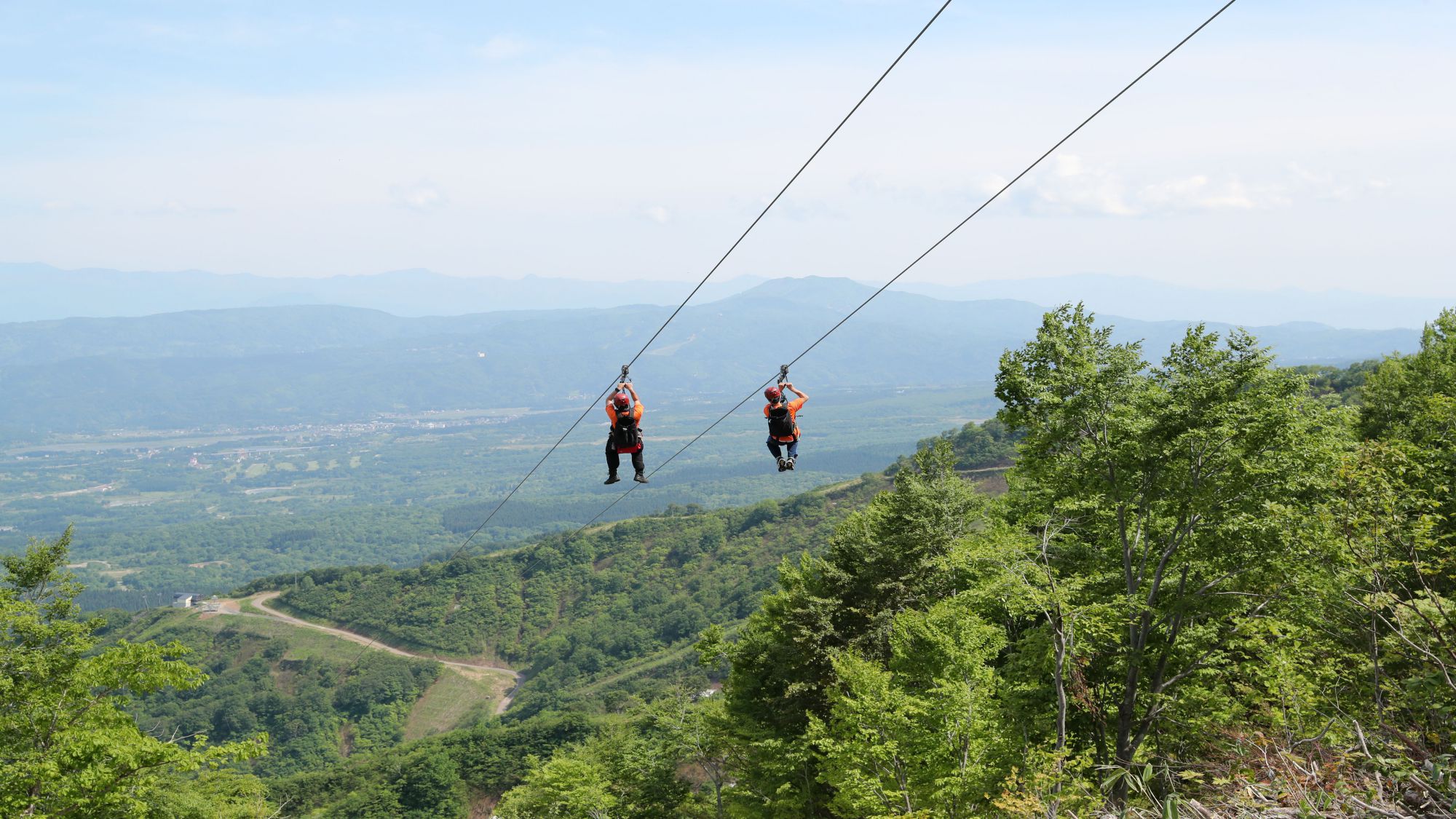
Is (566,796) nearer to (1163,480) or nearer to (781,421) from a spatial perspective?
(781,421)

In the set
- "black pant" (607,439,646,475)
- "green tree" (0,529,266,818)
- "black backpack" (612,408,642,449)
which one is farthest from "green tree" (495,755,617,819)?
"black backpack" (612,408,642,449)

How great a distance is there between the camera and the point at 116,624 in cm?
14238

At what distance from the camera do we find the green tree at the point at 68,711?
1889 centimetres

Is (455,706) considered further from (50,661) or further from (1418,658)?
(1418,658)

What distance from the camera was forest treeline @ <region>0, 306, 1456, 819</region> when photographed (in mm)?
12000

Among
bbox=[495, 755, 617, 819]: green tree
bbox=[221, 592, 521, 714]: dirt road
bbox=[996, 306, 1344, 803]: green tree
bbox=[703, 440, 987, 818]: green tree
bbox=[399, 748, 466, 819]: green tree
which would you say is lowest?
bbox=[221, 592, 521, 714]: dirt road

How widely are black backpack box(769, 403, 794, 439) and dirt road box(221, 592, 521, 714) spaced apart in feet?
339

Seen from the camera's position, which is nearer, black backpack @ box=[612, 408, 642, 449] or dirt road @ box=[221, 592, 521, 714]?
black backpack @ box=[612, 408, 642, 449]

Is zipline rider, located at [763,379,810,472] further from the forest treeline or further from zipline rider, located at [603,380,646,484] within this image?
the forest treeline

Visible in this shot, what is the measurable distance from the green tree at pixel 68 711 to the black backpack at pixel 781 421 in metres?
14.2

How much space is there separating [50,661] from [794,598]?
2172 cm

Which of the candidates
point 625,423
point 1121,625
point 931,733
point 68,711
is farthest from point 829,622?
point 68,711

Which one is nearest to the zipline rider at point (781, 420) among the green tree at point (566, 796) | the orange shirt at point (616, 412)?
the orange shirt at point (616, 412)

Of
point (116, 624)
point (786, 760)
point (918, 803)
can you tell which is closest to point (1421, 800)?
point (918, 803)
